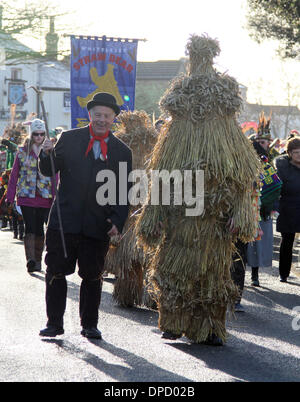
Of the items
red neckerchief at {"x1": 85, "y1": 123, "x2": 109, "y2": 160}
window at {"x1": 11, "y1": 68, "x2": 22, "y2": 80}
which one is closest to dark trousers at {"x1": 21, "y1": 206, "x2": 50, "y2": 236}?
red neckerchief at {"x1": 85, "y1": 123, "x2": 109, "y2": 160}

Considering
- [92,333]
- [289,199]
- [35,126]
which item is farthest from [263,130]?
[92,333]

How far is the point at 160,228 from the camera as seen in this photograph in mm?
6977

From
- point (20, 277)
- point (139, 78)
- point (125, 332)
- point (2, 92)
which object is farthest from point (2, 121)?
point (125, 332)

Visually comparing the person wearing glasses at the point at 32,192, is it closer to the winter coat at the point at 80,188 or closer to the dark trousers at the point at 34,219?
the dark trousers at the point at 34,219

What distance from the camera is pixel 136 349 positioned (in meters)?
6.80

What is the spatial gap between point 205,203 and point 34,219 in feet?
16.6

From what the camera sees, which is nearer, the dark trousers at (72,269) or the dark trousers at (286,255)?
the dark trousers at (72,269)

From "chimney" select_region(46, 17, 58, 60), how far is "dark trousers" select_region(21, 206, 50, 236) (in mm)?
21188

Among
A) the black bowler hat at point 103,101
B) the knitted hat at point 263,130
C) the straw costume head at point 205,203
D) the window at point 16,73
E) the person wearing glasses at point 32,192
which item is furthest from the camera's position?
the window at point 16,73

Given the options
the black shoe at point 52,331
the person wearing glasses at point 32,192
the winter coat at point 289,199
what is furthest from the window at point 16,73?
the black shoe at point 52,331

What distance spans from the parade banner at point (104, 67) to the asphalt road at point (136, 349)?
5018mm

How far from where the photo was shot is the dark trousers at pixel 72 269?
7.02m

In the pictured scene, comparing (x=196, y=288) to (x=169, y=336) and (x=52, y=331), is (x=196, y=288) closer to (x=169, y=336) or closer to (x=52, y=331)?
(x=169, y=336)
